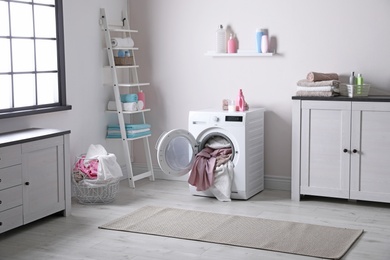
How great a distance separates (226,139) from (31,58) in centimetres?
180

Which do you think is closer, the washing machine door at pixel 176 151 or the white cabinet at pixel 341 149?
the white cabinet at pixel 341 149

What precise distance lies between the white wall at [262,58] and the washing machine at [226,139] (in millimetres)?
304

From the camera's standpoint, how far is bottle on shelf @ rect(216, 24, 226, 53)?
230 inches

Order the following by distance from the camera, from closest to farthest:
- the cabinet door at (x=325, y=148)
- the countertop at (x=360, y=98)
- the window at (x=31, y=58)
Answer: the window at (x=31, y=58) < the countertop at (x=360, y=98) < the cabinet door at (x=325, y=148)

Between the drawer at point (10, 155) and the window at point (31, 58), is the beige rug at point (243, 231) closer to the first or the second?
the drawer at point (10, 155)

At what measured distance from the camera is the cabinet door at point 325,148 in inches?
201

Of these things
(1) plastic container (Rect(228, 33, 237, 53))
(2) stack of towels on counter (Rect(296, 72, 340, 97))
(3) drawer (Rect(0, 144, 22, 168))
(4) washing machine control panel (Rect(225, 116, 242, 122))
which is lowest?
(3) drawer (Rect(0, 144, 22, 168))

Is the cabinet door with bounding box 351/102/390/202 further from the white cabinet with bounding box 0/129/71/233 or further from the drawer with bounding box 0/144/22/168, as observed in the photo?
the drawer with bounding box 0/144/22/168

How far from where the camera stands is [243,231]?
4.44 metres

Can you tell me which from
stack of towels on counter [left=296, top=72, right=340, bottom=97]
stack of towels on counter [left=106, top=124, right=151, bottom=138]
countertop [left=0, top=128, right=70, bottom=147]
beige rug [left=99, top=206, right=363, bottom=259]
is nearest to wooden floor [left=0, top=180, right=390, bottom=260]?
beige rug [left=99, top=206, right=363, bottom=259]

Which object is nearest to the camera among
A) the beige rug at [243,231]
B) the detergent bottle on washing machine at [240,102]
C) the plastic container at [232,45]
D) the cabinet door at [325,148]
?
the beige rug at [243,231]

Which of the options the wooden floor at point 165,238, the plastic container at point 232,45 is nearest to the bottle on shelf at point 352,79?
the wooden floor at point 165,238

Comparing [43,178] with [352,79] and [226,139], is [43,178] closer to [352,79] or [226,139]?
[226,139]

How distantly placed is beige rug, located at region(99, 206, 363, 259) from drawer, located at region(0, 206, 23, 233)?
1.99 ft
